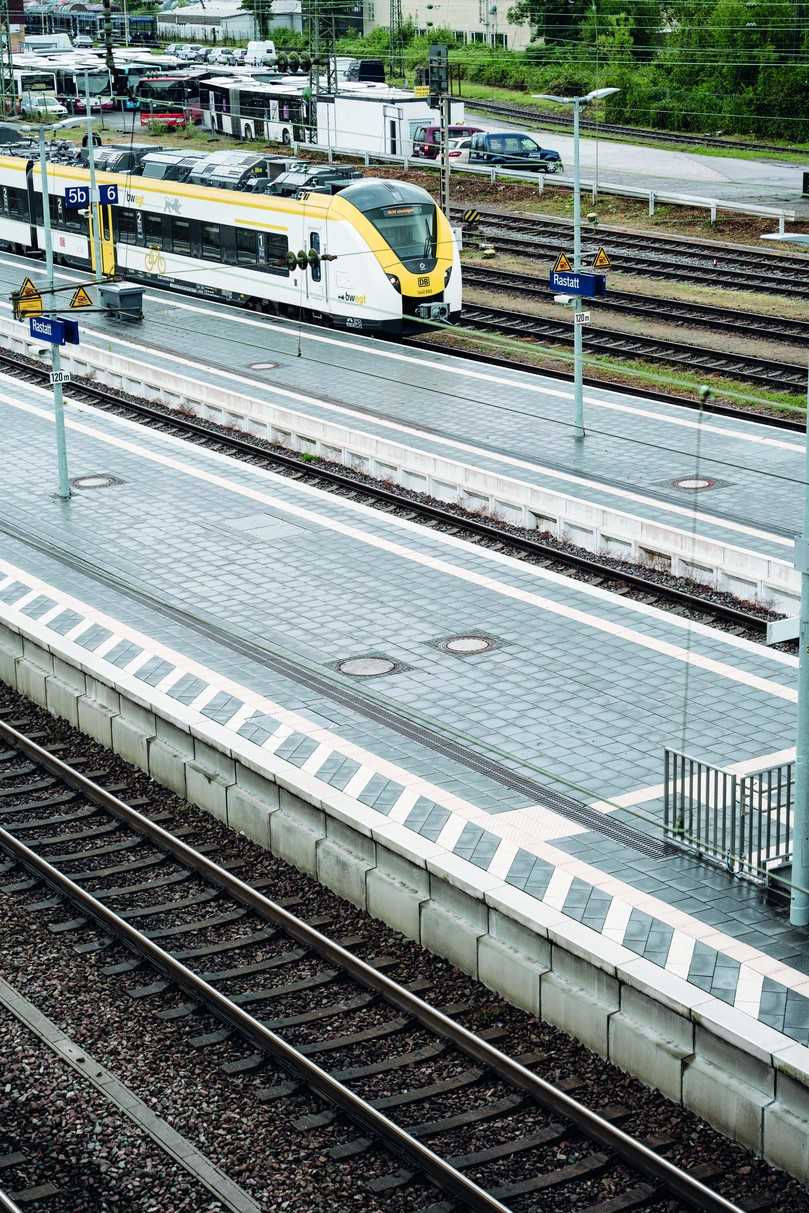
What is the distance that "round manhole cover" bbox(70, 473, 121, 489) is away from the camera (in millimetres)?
29234

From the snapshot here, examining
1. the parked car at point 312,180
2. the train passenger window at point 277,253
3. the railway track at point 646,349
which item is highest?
the parked car at point 312,180

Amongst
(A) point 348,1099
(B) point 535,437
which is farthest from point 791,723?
(B) point 535,437

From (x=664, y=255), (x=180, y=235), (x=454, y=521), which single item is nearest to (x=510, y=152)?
(x=664, y=255)

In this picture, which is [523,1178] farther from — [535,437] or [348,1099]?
[535,437]

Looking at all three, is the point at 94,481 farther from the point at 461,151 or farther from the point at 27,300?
the point at 461,151

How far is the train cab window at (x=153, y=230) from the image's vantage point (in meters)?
47.2

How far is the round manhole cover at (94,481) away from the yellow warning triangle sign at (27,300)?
3.06m

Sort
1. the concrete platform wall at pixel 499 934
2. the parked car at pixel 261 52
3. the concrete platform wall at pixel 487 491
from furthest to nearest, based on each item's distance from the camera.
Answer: the parked car at pixel 261 52 → the concrete platform wall at pixel 487 491 → the concrete platform wall at pixel 499 934

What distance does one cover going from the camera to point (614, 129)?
259ft

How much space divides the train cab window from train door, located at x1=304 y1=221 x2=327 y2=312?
24.8 feet

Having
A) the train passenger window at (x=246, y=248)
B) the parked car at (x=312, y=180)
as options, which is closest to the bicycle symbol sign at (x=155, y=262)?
the train passenger window at (x=246, y=248)


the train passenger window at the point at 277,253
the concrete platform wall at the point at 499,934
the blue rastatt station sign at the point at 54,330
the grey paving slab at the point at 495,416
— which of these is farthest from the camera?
the train passenger window at the point at 277,253

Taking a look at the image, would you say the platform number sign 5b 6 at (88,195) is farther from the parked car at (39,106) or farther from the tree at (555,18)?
the tree at (555,18)

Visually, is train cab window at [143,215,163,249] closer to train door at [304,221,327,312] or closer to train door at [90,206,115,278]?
train door at [90,206,115,278]
